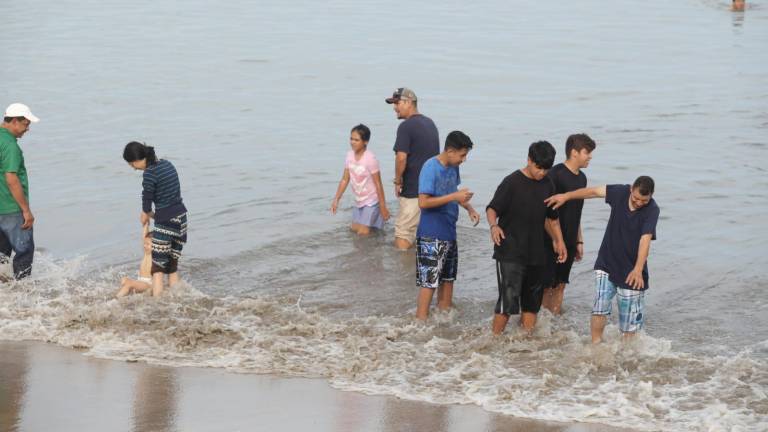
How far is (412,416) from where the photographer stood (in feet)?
24.1

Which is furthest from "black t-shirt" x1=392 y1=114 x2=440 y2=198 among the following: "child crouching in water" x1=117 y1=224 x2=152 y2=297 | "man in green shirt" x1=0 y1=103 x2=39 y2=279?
"man in green shirt" x1=0 y1=103 x2=39 y2=279

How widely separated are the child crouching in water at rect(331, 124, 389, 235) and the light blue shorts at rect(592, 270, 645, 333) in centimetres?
392


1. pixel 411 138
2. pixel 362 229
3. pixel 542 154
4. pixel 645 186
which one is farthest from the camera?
pixel 362 229

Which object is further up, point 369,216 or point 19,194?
point 19,194

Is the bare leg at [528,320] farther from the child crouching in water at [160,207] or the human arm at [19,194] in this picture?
the human arm at [19,194]

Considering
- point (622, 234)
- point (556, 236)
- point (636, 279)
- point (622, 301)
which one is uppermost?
point (622, 234)

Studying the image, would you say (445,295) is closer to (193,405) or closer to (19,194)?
(193,405)

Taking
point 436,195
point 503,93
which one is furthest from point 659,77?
point 436,195

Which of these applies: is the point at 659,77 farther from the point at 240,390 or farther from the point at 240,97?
the point at 240,390

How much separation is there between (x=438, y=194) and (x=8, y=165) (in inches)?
155

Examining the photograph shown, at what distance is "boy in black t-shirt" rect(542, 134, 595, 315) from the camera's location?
890 cm

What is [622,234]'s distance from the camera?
324 inches

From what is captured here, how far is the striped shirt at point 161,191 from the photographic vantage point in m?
9.51

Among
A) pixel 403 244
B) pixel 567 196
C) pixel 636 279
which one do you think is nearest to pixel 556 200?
pixel 567 196
